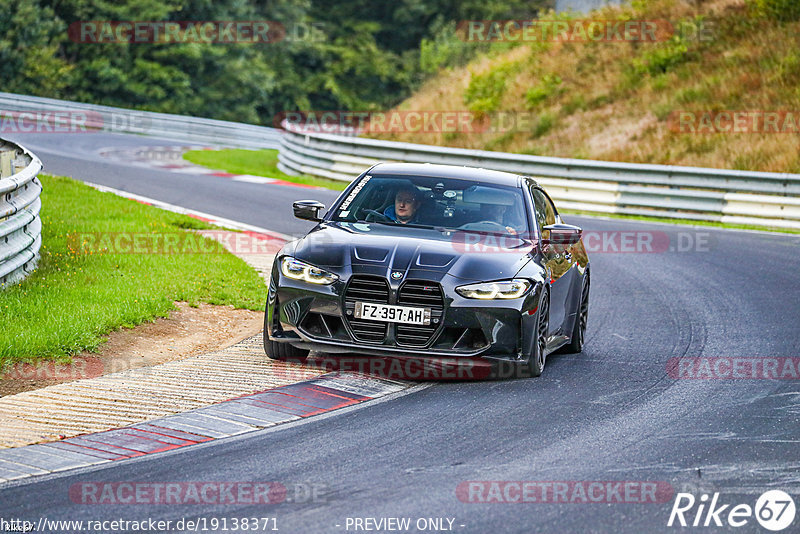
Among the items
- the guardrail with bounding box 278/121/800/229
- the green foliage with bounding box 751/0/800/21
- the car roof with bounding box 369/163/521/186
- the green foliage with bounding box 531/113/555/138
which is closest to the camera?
the car roof with bounding box 369/163/521/186

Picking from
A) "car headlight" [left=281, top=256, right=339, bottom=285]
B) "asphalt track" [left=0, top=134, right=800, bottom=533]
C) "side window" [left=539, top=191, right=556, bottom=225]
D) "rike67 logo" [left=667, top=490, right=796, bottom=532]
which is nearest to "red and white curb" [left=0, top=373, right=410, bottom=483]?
"asphalt track" [left=0, top=134, right=800, bottom=533]

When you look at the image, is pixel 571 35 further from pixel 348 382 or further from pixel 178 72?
pixel 348 382

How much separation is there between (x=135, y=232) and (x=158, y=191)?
22.9 ft

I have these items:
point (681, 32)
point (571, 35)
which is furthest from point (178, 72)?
point (681, 32)

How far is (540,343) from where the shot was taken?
906cm

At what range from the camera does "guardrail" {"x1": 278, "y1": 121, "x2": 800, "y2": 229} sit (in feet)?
72.6

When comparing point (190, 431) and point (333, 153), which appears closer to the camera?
point (190, 431)

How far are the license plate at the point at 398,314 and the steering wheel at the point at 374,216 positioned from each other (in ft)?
4.70

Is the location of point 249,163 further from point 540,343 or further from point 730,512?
point 730,512

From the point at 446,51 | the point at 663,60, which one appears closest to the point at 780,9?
Answer: the point at 663,60

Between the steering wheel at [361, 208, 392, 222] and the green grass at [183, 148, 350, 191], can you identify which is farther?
the green grass at [183, 148, 350, 191]

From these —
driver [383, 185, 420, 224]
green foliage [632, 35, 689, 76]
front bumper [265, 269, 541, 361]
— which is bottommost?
front bumper [265, 269, 541, 361]

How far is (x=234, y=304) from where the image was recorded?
11695mm

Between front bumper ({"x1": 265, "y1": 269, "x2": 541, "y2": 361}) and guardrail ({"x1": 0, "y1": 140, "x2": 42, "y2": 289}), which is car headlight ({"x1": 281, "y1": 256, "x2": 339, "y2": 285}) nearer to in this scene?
front bumper ({"x1": 265, "y1": 269, "x2": 541, "y2": 361})
